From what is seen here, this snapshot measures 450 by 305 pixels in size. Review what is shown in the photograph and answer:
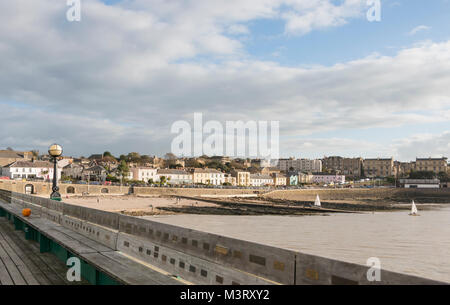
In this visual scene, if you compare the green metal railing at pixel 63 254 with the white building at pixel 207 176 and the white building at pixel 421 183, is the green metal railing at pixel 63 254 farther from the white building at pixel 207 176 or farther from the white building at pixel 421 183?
the white building at pixel 421 183

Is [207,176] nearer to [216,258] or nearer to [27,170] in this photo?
[27,170]

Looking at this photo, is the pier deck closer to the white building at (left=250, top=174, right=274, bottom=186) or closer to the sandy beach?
the sandy beach

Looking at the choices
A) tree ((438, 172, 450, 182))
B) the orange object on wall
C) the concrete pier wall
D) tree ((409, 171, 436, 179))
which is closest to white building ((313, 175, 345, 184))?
tree ((409, 171, 436, 179))

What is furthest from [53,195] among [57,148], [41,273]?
[41,273]

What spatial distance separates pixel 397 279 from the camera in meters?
2.77

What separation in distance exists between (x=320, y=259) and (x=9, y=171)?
353ft

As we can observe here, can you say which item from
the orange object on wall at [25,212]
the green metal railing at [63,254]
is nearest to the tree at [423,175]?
the green metal railing at [63,254]

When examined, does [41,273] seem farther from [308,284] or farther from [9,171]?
[9,171]

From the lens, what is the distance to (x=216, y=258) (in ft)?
14.8

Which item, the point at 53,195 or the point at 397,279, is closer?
the point at 397,279

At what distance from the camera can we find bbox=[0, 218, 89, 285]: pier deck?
280 inches

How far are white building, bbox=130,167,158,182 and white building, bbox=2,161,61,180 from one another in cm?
2763

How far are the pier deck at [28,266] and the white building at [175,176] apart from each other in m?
111

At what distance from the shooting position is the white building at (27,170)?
3691 inches
